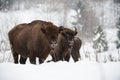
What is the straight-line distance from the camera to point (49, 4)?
2.70 m

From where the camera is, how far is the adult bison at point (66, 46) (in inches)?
105

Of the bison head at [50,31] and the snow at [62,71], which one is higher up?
the bison head at [50,31]

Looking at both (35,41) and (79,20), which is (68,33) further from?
(35,41)

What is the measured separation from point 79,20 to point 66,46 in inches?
7.7

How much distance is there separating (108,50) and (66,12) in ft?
1.25

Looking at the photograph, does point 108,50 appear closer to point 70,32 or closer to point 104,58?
point 104,58

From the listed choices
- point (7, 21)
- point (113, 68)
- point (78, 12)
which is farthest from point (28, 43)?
point (113, 68)

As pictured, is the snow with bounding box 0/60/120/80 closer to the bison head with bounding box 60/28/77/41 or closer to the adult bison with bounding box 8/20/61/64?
the adult bison with bounding box 8/20/61/64

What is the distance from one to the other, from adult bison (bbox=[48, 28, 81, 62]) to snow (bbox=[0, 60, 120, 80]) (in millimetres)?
43

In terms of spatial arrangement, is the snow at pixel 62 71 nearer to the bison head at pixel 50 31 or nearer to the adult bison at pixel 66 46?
Answer: the adult bison at pixel 66 46

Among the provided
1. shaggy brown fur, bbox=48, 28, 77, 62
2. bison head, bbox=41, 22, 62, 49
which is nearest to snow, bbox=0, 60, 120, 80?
shaggy brown fur, bbox=48, 28, 77, 62

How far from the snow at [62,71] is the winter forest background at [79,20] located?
54 millimetres

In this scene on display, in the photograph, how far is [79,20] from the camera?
2686 millimetres

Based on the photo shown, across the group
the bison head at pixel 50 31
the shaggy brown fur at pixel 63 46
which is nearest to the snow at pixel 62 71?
the shaggy brown fur at pixel 63 46
